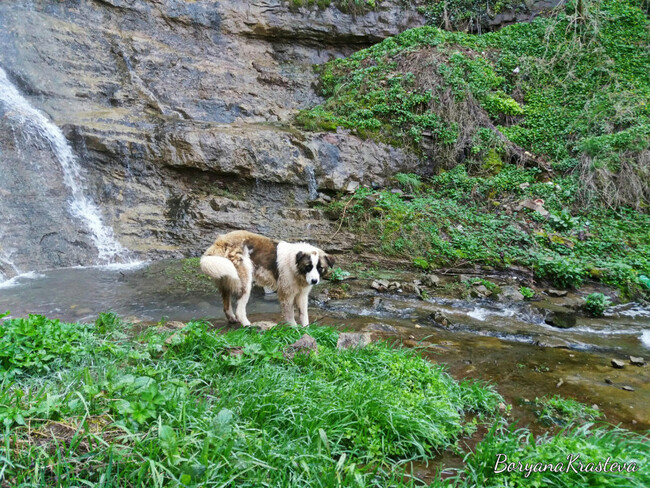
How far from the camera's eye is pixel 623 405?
3605mm

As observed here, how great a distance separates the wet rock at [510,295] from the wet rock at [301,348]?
4.79 meters

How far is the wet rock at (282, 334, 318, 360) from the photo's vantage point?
361cm

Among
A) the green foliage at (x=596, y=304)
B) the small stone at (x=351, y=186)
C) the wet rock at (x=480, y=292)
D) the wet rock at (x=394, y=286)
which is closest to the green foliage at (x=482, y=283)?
the wet rock at (x=480, y=292)

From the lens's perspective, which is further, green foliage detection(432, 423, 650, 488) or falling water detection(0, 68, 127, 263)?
falling water detection(0, 68, 127, 263)

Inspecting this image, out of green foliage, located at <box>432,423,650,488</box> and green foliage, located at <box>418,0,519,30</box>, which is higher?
green foliage, located at <box>418,0,519,30</box>

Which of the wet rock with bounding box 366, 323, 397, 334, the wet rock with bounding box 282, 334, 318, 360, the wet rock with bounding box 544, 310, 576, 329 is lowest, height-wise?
the wet rock with bounding box 544, 310, 576, 329

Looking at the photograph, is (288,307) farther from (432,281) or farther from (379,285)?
(432,281)

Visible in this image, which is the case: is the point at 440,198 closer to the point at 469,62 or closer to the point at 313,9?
the point at 469,62

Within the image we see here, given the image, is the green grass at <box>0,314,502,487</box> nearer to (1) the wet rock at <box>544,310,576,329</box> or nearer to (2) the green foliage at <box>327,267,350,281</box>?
(1) the wet rock at <box>544,310,576,329</box>

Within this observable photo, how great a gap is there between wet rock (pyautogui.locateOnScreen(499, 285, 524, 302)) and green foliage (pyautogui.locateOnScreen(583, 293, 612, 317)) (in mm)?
1020

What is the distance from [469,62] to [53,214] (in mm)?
12274

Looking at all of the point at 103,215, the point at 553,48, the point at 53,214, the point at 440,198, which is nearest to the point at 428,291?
the point at 440,198

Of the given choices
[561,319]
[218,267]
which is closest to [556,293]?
[561,319]

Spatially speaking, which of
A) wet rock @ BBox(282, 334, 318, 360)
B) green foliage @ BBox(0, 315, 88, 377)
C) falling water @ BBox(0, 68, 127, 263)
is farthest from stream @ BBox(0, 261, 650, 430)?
green foliage @ BBox(0, 315, 88, 377)
